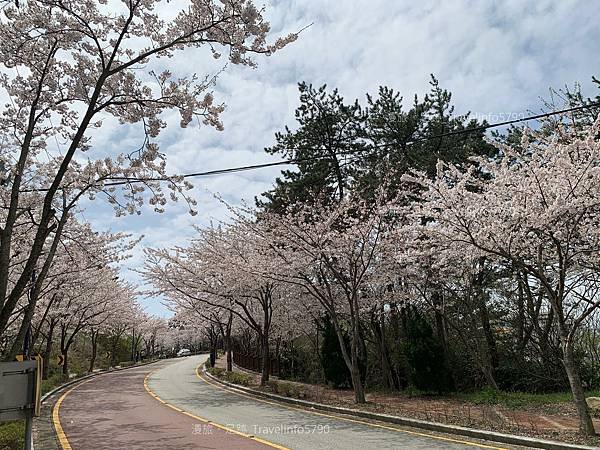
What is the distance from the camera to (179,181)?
8125mm

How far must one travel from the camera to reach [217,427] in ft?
36.3

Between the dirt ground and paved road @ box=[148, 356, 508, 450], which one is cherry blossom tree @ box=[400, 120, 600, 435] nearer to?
the dirt ground

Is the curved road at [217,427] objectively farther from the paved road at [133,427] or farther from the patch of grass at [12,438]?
the patch of grass at [12,438]

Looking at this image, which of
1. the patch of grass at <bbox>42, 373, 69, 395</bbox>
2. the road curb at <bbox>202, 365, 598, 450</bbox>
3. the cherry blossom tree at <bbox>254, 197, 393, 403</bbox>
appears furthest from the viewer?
the patch of grass at <bbox>42, 373, 69, 395</bbox>

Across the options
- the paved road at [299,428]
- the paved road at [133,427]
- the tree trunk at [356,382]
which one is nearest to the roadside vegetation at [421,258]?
the tree trunk at [356,382]

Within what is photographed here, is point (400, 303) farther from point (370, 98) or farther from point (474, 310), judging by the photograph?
point (370, 98)

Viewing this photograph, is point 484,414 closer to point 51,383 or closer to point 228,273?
point 228,273

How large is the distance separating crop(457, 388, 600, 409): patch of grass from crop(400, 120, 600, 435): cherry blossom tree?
5.14 meters

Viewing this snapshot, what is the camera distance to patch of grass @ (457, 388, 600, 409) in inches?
573

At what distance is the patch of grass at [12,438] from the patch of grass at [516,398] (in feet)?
39.8

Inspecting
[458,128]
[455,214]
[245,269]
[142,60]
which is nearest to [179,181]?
[142,60]

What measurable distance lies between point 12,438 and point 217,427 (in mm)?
4146

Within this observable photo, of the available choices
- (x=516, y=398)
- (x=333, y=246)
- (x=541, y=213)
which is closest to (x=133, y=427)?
(x=333, y=246)

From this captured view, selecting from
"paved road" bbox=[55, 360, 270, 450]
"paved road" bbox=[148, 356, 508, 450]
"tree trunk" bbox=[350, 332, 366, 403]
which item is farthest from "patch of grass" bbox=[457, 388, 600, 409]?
"paved road" bbox=[55, 360, 270, 450]
